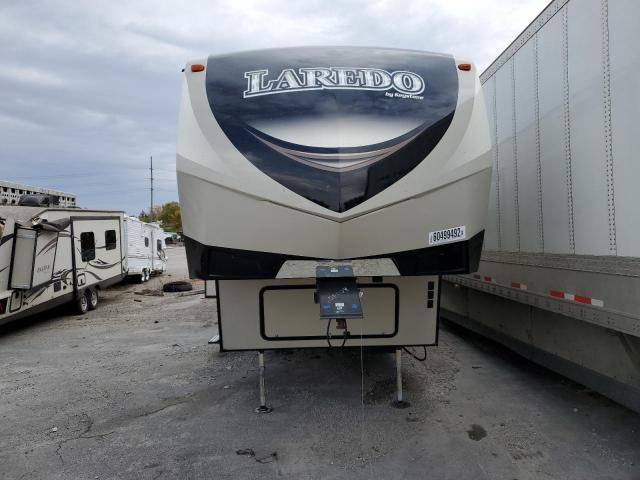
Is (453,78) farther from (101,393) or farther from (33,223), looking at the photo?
(33,223)

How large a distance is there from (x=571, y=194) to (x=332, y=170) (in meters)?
2.12

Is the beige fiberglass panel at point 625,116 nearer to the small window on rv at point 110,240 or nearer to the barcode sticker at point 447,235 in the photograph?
the barcode sticker at point 447,235

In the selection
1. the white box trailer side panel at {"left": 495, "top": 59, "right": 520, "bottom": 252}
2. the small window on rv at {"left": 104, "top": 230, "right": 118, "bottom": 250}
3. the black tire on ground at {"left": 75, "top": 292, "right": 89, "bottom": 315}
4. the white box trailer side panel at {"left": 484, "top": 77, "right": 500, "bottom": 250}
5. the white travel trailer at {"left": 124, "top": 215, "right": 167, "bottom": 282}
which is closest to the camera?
the white box trailer side panel at {"left": 495, "top": 59, "right": 520, "bottom": 252}

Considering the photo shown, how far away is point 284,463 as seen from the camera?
138 inches

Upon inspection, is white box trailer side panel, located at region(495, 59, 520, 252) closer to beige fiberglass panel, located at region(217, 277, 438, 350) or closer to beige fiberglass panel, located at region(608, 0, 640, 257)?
beige fiberglass panel, located at region(217, 277, 438, 350)


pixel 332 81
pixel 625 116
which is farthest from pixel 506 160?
pixel 332 81

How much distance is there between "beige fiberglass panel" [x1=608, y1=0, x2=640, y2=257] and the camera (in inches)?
123

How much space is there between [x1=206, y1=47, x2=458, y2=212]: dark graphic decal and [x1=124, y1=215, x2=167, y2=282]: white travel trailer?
1189 centimetres

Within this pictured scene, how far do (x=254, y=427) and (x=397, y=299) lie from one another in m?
1.68

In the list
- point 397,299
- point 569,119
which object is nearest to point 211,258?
point 397,299

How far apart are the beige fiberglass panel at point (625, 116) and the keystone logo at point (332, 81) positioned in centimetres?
134

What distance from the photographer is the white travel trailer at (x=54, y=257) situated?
8281 millimetres

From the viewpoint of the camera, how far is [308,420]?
4.27 metres

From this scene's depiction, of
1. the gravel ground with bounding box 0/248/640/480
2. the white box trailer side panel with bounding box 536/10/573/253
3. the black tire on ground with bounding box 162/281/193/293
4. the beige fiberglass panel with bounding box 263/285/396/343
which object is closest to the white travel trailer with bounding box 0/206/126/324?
the black tire on ground with bounding box 162/281/193/293
